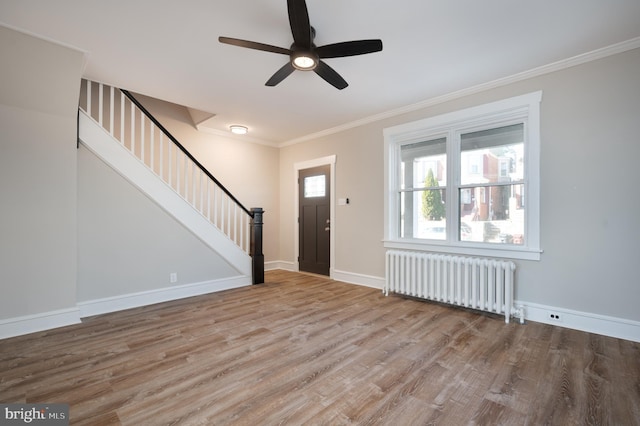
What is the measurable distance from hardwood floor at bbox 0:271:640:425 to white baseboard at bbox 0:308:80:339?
0.41 ft

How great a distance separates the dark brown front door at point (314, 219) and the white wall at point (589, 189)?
3.02 meters

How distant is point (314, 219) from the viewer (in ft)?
18.8

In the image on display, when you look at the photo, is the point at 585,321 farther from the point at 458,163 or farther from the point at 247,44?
the point at 247,44

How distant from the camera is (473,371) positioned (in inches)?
85.5

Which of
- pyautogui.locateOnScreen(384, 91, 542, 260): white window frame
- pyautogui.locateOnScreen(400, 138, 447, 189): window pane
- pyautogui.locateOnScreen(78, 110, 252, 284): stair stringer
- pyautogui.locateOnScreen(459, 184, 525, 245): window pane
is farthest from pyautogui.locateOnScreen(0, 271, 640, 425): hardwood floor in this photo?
pyautogui.locateOnScreen(400, 138, 447, 189): window pane

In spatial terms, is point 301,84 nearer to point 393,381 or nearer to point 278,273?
point 393,381

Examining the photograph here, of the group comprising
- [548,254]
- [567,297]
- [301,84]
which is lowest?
[567,297]

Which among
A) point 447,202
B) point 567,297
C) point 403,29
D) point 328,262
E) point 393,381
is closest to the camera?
point 393,381

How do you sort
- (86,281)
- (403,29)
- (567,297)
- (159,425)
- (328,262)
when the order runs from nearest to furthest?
1. (159,425)
2. (403,29)
3. (567,297)
4. (86,281)
5. (328,262)

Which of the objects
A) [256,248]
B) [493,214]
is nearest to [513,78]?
[493,214]

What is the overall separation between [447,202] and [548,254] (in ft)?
4.17

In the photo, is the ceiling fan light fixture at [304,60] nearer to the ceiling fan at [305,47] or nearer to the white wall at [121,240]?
the ceiling fan at [305,47]

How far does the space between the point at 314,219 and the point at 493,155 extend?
3.31 meters

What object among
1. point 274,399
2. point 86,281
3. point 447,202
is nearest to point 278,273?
point 86,281
